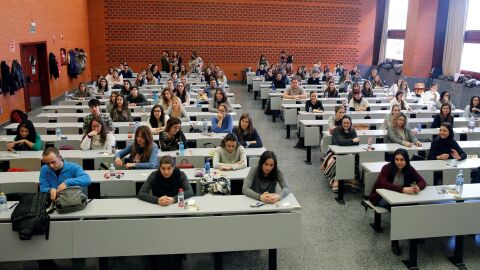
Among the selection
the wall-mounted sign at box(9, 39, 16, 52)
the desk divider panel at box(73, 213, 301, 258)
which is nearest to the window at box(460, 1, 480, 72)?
the desk divider panel at box(73, 213, 301, 258)

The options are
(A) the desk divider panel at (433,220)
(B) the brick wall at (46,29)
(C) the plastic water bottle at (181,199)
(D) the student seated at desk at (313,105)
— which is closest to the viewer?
(C) the plastic water bottle at (181,199)

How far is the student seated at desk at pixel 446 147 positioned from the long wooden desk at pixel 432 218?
165 centimetres

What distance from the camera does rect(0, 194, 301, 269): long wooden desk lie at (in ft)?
14.2

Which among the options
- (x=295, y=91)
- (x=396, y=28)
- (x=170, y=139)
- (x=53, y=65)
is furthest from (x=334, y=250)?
(x=396, y=28)

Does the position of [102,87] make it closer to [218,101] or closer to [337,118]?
[218,101]

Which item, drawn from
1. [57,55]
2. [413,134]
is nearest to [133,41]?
[57,55]

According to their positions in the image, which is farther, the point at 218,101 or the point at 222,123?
the point at 218,101

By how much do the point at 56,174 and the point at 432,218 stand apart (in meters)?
4.21

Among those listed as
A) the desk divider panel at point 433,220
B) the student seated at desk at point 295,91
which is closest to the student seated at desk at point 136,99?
the student seated at desk at point 295,91

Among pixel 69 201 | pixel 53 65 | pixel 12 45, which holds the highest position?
pixel 12 45

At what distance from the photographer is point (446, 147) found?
6812mm

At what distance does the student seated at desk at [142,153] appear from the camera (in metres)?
6.01

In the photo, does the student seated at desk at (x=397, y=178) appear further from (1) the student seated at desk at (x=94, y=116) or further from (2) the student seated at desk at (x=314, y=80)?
(2) the student seated at desk at (x=314, y=80)

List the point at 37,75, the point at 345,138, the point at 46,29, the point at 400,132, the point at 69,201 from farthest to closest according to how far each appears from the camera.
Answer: the point at 46,29
the point at 37,75
the point at 400,132
the point at 345,138
the point at 69,201
